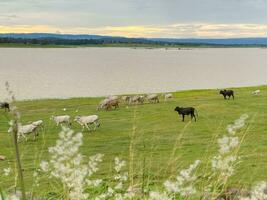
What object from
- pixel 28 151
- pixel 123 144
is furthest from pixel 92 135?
pixel 28 151

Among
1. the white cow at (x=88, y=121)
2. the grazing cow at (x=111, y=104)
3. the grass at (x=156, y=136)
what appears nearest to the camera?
the grass at (x=156, y=136)

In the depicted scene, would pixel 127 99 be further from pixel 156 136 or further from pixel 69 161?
pixel 69 161

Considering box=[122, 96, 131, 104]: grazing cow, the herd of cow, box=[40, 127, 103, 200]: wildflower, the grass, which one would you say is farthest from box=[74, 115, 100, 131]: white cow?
box=[40, 127, 103, 200]: wildflower

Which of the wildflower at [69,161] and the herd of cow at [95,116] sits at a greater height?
the wildflower at [69,161]

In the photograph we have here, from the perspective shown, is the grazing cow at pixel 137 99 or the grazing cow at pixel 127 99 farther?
the grazing cow at pixel 127 99

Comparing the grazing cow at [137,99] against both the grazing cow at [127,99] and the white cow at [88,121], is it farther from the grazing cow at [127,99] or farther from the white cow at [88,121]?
the white cow at [88,121]

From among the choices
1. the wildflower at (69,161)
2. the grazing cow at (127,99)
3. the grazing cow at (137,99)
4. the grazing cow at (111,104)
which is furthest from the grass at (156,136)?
the wildflower at (69,161)

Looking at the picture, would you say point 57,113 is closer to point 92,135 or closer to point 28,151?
point 92,135

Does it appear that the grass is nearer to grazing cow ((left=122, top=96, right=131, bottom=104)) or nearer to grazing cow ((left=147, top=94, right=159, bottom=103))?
grazing cow ((left=147, top=94, right=159, bottom=103))

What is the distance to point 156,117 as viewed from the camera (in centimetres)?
2970

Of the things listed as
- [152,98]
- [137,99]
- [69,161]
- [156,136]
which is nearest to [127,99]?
[152,98]

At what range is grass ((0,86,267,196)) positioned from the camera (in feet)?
49.0

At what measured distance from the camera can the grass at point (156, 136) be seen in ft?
49.0

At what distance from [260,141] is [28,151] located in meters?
8.86
